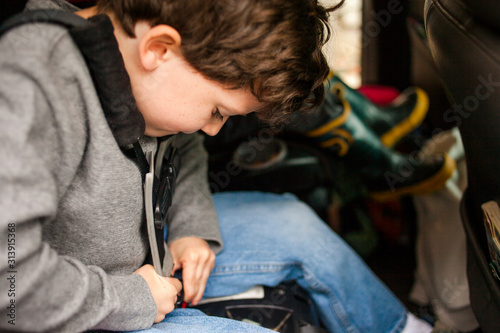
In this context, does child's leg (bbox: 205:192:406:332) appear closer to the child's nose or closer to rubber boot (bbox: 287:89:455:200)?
the child's nose

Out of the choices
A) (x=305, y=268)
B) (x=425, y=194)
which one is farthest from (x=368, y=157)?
(x=305, y=268)

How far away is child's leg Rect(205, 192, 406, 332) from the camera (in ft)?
2.59

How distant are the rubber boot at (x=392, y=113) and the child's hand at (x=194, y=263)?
0.73m

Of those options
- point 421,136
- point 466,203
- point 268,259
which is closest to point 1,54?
point 268,259

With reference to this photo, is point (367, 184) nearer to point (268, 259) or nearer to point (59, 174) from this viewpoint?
point (268, 259)

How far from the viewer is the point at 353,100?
1316 mm

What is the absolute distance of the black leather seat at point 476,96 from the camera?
542 millimetres

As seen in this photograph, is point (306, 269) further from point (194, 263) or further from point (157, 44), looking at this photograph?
point (157, 44)

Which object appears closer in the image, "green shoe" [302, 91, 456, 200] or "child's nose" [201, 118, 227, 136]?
"child's nose" [201, 118, 227, 136]

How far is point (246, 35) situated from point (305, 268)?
436mm

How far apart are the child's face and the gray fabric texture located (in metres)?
0.07

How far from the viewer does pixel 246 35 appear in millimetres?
562

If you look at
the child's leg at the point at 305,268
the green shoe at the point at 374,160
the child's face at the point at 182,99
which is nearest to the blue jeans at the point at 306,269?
the child's leg at the point at 305,268

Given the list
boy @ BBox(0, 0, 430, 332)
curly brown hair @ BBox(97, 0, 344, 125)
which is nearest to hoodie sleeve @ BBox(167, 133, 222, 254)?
boy @ BBox(0, 0, 430, 332)
